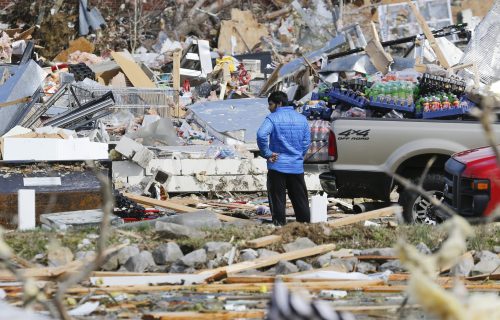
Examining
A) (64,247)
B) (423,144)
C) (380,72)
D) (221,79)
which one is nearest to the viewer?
(64,247)

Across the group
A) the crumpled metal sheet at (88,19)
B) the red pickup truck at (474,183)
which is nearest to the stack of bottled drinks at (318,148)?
the red pickup truck at (474,183)

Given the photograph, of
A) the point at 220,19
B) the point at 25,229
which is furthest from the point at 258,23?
the point at 25,229

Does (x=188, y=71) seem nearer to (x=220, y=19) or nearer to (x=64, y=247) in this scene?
(x=220, y=19)

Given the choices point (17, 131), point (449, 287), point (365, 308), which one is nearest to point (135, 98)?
point (17, 131)

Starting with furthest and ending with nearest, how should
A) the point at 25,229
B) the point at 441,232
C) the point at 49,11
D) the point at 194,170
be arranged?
1. the point at 49,11
2. the point at 194,170
3. the point at 25,229
4. the point at 441,232

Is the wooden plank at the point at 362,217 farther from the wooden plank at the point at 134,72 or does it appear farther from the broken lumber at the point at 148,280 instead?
the wooden plank at the point at 134,72

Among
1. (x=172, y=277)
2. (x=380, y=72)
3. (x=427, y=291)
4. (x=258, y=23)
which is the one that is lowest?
(x=172, y=277)

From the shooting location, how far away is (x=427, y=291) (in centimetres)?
271

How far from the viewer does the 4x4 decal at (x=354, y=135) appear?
13.0 metres

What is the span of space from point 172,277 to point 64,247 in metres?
1.17

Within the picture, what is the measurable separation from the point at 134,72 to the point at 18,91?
18.0 feet

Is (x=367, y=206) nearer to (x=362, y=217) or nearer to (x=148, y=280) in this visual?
(x=362, y=217)

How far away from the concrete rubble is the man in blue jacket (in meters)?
0.56

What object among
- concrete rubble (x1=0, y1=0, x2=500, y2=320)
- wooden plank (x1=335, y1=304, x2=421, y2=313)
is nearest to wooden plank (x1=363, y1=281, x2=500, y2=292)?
concrete rubble (x1=0, y1=0, x2=500, y2=320)
